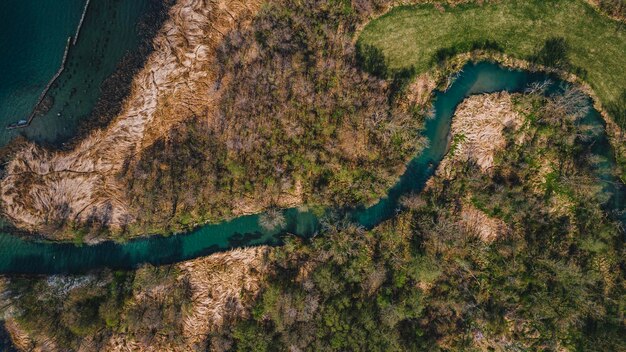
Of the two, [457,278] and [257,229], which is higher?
[257,229]

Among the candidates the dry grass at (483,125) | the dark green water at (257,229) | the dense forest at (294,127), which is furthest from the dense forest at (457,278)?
the dense forest at (294,127)

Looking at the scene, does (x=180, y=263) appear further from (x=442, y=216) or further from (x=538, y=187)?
(x=538, y=187)

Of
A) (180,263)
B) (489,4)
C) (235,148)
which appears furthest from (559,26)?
(180,263)

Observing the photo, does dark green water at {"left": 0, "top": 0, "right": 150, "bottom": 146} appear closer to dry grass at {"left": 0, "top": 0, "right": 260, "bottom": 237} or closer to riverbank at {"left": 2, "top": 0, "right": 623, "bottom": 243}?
dry grass at {"left": 0, "top": 0, "right": 260, "bottom": 237}

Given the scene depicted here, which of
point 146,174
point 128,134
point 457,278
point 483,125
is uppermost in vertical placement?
point 483,125

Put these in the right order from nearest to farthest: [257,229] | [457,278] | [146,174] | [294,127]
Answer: [457,278], [294,127], [146,174], [257,229]

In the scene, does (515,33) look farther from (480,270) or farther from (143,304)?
(143,304)

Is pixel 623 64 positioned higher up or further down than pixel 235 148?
higher up

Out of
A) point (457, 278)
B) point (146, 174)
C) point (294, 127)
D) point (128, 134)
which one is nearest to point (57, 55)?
point (128, 134)
